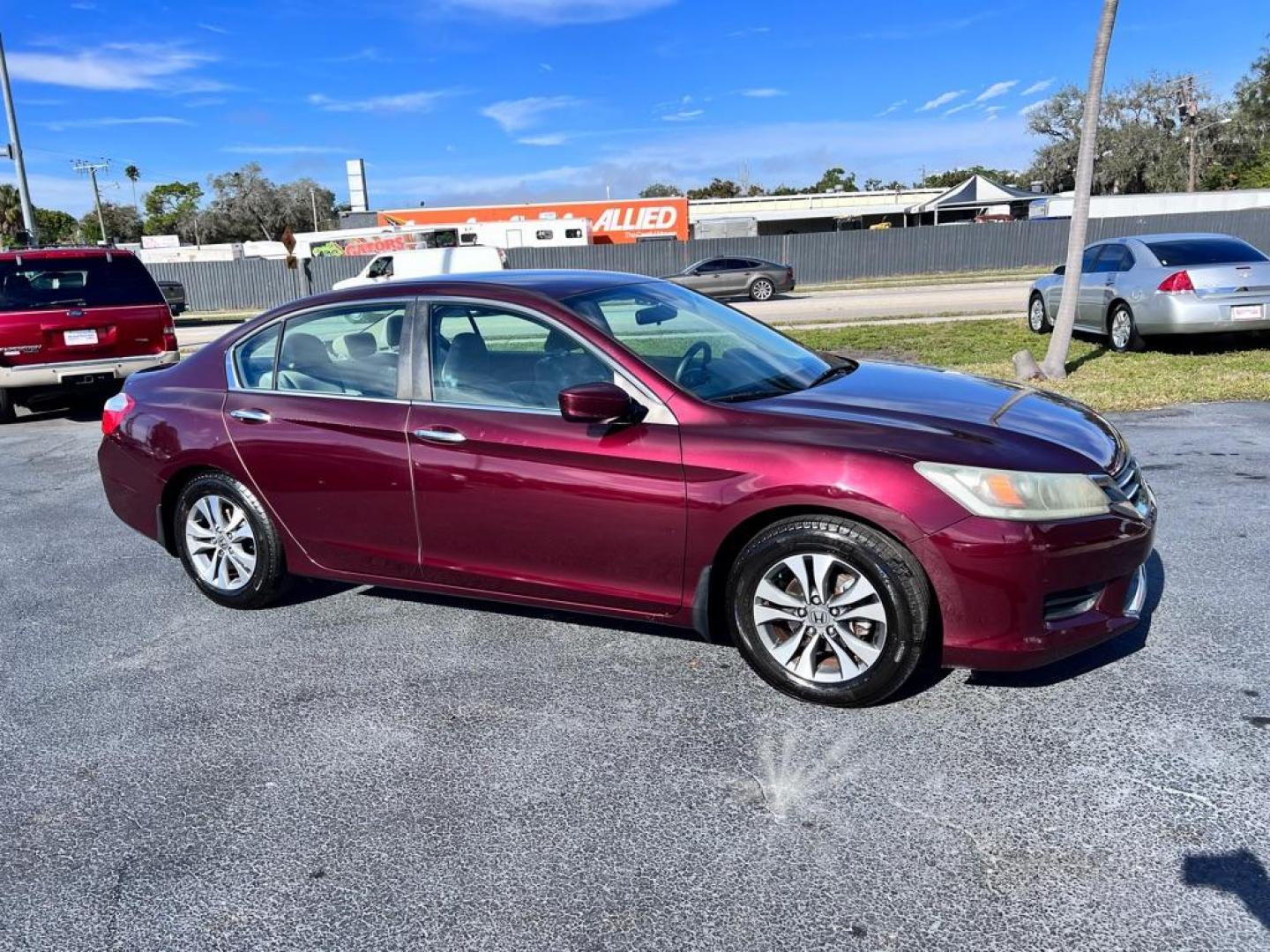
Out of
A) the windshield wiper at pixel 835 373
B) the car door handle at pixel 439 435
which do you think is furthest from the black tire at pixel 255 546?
the windshield wiper at pixel 835 373

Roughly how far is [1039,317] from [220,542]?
12.5m

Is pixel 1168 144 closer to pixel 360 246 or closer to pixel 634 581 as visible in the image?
pixel 360 246

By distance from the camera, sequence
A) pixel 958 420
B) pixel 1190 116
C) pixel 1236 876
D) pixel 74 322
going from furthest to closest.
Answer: pixel 1190 116 < pixel 74 322 < pixel 958 420 < pixel 1236 876

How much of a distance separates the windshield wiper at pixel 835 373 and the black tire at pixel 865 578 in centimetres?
92

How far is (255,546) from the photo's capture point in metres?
4.74

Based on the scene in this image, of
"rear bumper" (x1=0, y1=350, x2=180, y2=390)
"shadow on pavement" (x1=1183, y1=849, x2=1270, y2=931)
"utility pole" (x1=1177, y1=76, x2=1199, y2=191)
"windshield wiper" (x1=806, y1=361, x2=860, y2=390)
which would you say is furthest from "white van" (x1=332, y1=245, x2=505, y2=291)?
"utility pole" (x1=1177, y1=76, x2=1199, y2=191)

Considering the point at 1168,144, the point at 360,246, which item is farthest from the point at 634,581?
the point at 1168,144

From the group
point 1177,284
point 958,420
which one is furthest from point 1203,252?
point 958,420

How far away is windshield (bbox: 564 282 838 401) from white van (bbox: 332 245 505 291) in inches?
650

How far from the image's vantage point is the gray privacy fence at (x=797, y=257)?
3644 cm

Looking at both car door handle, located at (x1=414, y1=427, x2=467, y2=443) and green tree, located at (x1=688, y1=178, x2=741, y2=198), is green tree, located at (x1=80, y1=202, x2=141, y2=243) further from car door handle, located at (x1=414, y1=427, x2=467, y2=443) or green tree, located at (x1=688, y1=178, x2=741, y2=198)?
car door handle, located at (x1=414, y1=427, x2=467, y2=443)

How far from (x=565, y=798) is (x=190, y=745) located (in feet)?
4.82

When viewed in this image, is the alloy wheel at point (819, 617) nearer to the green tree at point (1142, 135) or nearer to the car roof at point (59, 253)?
the car roof at point (59, 253)

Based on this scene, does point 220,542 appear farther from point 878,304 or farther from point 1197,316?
point 878,304
